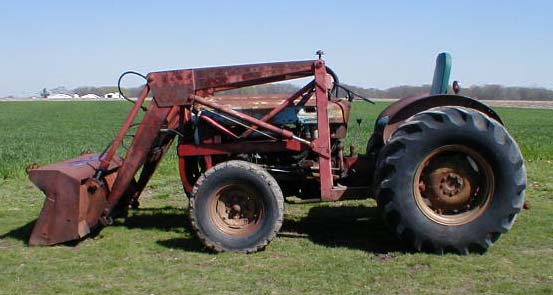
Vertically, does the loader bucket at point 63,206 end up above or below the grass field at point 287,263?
above

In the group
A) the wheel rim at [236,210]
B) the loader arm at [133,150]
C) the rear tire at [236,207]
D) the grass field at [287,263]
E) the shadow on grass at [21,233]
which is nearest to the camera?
the grass field at [287,263]

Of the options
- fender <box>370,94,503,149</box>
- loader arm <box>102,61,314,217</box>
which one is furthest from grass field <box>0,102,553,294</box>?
fender <box>370,94,503,149</box>

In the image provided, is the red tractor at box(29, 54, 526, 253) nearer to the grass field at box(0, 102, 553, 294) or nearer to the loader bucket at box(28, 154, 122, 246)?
the loader bucket at box(28, 154, 122, 246)

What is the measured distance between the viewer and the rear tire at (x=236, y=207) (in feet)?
21.0

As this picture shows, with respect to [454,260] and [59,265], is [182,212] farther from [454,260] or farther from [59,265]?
[454,260]

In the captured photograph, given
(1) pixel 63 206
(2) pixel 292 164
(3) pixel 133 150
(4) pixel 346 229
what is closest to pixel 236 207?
(2) pixel 292 164

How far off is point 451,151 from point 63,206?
377 centimetres

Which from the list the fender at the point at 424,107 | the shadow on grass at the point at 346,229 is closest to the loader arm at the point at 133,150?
the fender at the point at 424,107

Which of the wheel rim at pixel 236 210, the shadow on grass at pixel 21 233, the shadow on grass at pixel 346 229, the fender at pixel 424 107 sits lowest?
the shadow on grass at pixel 346 229

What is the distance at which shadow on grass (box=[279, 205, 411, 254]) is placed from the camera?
262 inches

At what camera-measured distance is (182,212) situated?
28.8 feet

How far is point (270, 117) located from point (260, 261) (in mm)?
1540

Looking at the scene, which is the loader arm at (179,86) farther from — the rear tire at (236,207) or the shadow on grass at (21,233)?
the shadow on grass at (21,233)

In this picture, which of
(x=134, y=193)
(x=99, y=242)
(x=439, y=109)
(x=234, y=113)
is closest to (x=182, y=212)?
(x=134, y=193)
